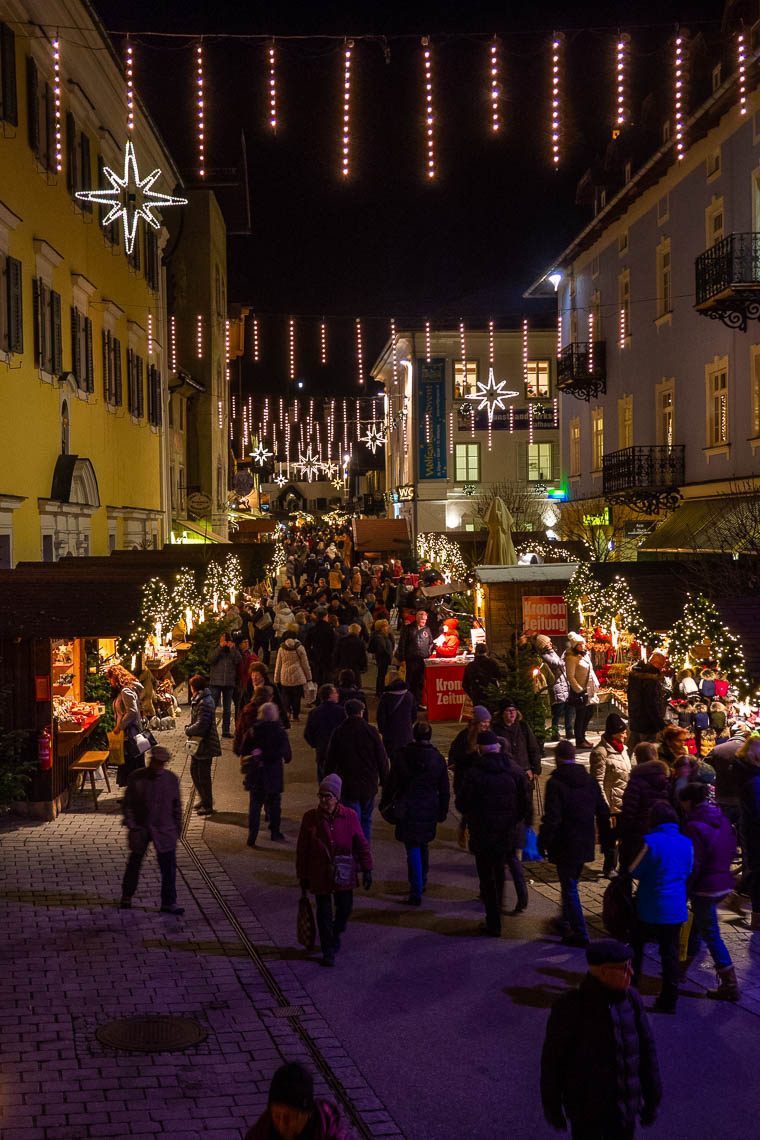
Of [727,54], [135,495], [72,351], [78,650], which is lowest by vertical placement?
[78,650]

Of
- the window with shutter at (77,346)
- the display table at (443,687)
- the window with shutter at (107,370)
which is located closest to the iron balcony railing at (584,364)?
the window with shutter at (107,370)

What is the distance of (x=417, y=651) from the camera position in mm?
20547

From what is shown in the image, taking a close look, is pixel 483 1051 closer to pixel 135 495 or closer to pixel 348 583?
pixel 135 495

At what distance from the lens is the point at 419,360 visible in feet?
187

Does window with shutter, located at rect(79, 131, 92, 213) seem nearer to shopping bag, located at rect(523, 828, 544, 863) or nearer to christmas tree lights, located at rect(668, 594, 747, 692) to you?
christmas tree lights, located at rect(668, 594, 747, 692)

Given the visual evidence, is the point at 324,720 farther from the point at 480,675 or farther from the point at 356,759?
the point at 480,675

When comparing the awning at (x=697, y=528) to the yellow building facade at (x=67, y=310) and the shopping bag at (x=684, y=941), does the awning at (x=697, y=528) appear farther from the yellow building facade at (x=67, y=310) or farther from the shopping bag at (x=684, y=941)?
the yellow building facade at (x=67, y=310)

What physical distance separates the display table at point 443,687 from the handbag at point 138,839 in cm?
1027

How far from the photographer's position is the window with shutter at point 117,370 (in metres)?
27.0

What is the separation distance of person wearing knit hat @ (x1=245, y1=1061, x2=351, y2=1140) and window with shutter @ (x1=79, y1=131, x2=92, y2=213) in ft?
72.7

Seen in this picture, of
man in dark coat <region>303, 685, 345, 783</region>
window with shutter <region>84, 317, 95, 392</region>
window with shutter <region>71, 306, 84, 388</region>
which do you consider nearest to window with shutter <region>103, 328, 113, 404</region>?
window with shutter <region>84, 317, 95, 392</region>

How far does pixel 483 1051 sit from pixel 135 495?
24.4 metres

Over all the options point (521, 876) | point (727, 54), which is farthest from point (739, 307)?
point (521, 876)

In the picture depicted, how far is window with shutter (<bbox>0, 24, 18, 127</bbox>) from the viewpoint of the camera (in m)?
18.0
